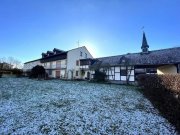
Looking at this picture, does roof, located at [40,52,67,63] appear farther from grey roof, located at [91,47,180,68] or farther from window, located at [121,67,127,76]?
window, located at [121,67,127,76]

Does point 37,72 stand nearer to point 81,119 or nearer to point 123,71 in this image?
point 123,71

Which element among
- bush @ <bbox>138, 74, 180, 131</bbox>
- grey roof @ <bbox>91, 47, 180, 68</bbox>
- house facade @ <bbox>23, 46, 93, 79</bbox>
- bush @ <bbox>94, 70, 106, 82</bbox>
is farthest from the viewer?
house facade @ <bbox>23, 46, 93, 79</bbox>

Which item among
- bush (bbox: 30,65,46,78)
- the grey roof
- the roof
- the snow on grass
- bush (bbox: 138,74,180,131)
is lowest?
the snow on grass

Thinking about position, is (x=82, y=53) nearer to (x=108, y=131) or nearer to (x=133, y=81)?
(x=133, y=81)

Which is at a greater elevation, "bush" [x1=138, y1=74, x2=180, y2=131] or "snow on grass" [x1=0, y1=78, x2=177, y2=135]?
"bush" [x1=138, y1=74, x2=180, y2=131]

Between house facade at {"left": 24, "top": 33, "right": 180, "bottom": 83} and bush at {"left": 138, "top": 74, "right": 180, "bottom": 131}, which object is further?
house facade at {"left": 24, "top": 33, "right": 180, "bottom": 83}

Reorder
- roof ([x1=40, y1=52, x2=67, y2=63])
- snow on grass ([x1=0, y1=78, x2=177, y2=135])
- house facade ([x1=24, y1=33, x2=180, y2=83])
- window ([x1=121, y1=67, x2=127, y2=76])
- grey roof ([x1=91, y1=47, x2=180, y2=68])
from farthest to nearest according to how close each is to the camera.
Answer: roof ([x1=40, y1=52, x2=67, y2=63])
window ([x1=121, y1=67, x2=127, y2=76])
house facade ([x1=24, y1=33, x2=180, y2=83])
grey roof ([x1=91, y1=47, x2=180, y2=68])
snow on grass ([x1=0, y1=78, x2=177, y2=135])

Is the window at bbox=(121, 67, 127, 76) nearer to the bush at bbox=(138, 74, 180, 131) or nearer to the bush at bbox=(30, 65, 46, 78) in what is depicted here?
the bush at bbox=(138, 74, 180, 131)

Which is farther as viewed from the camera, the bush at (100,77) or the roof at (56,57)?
the roof at (56,57)

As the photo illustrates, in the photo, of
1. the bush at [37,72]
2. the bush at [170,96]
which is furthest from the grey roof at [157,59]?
the bush at [37,72]

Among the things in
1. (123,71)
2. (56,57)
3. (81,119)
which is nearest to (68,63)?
(56,57)

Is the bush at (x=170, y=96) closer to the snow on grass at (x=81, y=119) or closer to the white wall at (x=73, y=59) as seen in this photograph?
the snow on grass at (x=81, y=119)

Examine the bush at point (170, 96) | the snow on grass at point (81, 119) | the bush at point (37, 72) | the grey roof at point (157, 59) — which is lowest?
the snow on grass at point (81, 119)

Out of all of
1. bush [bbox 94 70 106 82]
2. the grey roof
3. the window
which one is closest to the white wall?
bush [bbox 94 70 106 82]
